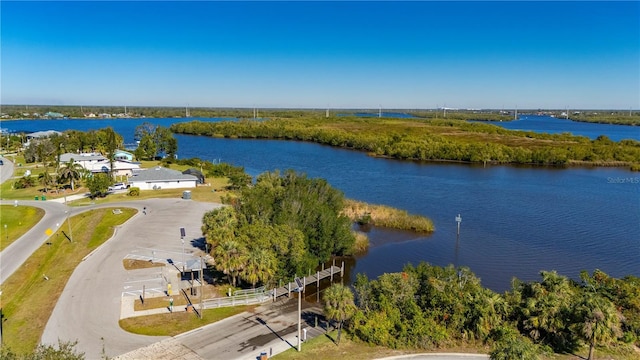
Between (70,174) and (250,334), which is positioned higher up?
(70,174)

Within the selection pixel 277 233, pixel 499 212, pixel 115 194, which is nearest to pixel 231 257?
pixel 277 233

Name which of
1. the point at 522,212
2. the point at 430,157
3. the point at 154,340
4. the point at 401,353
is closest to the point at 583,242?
the point at 522,212

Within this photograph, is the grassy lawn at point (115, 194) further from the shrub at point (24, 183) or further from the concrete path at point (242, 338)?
the concrete path at point (242, 338)

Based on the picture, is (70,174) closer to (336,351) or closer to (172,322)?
(172,322)

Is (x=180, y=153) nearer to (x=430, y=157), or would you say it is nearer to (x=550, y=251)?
(x=430, y=157)

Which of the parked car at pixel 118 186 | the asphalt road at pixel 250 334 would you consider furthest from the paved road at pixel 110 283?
the parked car at pixel 118 186
